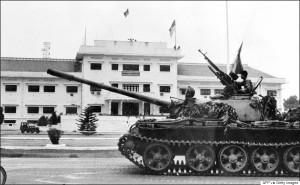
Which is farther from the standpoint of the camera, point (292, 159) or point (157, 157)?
point (292, 159)

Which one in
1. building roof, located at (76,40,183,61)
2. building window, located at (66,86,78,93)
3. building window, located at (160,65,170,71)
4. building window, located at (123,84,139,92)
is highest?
building roof, located at (76,40,183,61)

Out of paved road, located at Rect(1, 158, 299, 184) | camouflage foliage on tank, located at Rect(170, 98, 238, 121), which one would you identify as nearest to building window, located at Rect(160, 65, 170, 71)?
camouflage foliage on tank, located at Rect(170, 98, 238, 121)

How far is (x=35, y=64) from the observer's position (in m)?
62.2

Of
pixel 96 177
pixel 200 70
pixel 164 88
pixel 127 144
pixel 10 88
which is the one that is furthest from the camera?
pixel 200 70

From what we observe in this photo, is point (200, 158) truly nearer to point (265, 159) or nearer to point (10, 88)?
point (265, 159)

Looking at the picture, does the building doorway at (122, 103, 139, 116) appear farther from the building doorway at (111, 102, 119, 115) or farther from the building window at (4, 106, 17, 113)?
the building window at (4, 106, 17, 113)

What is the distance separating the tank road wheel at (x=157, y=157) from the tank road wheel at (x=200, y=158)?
1.72ft

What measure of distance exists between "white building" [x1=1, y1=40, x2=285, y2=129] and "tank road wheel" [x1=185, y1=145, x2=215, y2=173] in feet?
152

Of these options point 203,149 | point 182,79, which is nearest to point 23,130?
point 182,79

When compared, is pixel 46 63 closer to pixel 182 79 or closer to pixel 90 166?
pixel 182 79

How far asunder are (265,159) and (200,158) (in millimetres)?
1798

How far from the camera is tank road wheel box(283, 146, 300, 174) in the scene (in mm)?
12969

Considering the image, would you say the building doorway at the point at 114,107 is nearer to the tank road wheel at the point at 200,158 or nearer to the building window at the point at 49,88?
the building window at the point at 49,88

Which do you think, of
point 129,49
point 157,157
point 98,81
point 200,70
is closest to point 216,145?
point 157,157
